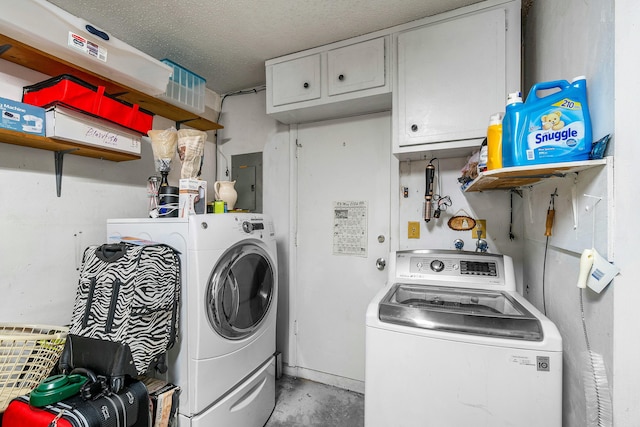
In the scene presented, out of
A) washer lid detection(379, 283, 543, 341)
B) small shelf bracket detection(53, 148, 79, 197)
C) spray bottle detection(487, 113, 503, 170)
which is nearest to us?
washer lid detection(379, 283, 543, 341)

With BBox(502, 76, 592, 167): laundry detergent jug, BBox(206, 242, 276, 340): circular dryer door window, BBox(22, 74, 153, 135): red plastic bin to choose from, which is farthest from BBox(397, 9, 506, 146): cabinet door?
BBox(22, 74, 153, 135): red plastic bin

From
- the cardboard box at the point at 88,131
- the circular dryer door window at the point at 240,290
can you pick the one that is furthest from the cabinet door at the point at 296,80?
the circular dryer door window at the point at 240,290

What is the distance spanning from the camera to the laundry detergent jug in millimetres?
887

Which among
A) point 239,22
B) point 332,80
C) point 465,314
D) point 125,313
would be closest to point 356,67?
point 332,80

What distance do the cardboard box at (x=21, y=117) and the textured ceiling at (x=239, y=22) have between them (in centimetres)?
68

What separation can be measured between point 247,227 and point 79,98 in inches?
40.2

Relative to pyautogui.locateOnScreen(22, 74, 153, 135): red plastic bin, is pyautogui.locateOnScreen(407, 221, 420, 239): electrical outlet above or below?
below

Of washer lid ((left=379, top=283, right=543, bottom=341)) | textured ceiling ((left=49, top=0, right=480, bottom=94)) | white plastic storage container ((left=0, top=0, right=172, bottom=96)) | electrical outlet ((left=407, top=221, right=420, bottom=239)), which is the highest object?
textured ceiling ((left=49, top=0, right=480, bottom=94))

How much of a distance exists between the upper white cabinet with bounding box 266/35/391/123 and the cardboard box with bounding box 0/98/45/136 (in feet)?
4.04

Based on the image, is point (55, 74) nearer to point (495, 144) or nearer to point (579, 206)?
point (495, 144)

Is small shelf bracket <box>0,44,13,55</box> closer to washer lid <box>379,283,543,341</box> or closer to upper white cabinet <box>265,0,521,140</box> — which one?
upper white cabinet <box>265,0,521,140</box>

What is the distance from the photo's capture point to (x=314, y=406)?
200 centimetres

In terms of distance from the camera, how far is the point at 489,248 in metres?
1.79

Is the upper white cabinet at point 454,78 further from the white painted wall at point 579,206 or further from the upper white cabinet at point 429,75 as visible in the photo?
the white painted wall at point 579,206
